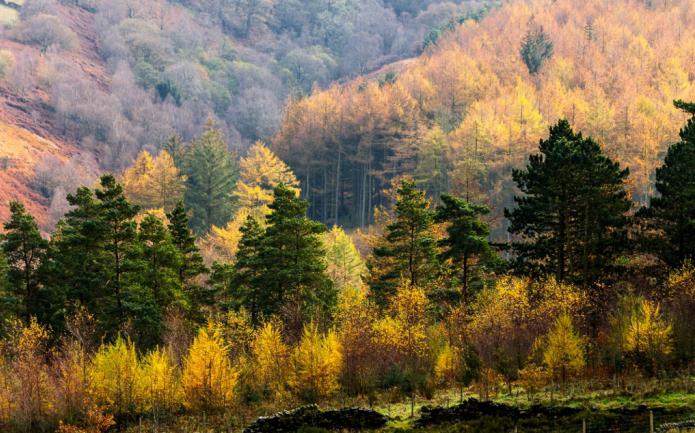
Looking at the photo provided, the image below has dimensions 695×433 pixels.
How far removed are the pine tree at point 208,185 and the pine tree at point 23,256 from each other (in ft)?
174

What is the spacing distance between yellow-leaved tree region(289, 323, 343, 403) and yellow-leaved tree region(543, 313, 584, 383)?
11.5 metres

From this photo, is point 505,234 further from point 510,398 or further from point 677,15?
point 677,15

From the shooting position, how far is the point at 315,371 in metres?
44.2

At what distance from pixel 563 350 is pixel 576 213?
32.6 ft

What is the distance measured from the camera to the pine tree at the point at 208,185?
108812 millimetres

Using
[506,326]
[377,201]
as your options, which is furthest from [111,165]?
[506,326]

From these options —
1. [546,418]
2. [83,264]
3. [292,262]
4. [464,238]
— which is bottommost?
[546,418]

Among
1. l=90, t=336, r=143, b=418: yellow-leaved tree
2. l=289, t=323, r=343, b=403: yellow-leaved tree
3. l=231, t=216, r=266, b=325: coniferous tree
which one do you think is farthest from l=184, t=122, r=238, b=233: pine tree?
l=289, t=323, r=343, b=403: yellow-leaved tree

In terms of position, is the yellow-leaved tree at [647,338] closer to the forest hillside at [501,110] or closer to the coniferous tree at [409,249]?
the coniferous tree at [409,249]

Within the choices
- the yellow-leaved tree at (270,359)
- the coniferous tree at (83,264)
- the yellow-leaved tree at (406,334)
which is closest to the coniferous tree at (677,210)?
the yellow-leaved tree at (406,334)

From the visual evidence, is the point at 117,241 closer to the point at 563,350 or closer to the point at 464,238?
the point at 464,238

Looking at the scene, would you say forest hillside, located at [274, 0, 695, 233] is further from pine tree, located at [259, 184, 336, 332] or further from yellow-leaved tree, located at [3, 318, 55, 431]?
yellow-leaved tree, located at [3, 318, 55, 431]

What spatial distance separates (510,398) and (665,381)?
7.28 metres

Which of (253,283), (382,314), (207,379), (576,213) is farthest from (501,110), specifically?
(207,379)
